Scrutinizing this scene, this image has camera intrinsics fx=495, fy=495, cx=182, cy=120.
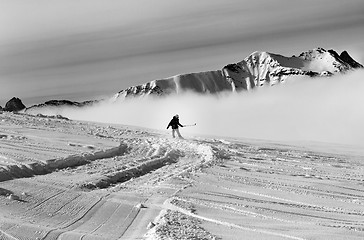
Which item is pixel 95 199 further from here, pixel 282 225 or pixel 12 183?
pixel 282 225

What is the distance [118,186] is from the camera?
13.5 metres

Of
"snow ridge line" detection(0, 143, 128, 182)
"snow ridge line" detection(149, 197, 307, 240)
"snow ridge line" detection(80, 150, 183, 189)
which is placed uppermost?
"snow ridge line" detection(0, 143, 128, 182)

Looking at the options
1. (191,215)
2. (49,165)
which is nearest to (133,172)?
(49,165)

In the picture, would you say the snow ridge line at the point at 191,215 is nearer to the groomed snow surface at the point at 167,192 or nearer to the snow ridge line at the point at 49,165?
the groomed snow surface at the point at 167,192

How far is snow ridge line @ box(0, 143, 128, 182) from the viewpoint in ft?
43.1

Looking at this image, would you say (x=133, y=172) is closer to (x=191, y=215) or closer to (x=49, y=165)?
(x=49, y=165)

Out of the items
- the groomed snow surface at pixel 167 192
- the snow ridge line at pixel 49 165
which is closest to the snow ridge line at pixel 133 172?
the groomed snow surface at pixel 167 192

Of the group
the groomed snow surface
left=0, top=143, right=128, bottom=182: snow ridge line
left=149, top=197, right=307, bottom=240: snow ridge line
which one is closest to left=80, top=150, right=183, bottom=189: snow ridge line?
the groomed snow surface

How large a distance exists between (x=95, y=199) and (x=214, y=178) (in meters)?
4.96

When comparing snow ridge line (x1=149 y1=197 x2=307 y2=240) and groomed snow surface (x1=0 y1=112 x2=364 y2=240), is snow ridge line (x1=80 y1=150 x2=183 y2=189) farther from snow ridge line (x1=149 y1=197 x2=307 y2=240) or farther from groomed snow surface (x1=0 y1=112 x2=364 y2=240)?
snow ridge line (x1=149 y1=197 x2=307 y2=240)

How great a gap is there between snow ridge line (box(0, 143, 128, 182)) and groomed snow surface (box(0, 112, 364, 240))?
0.12 ft

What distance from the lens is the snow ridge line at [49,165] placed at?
1313 centimetres

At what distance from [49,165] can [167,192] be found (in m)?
4.44

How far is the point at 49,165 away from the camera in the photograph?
15195 millimetres
